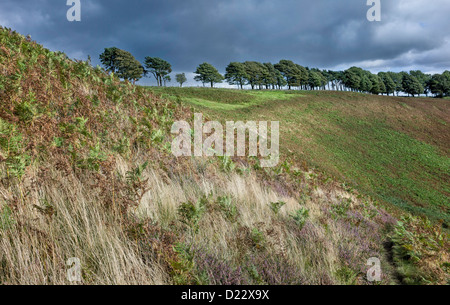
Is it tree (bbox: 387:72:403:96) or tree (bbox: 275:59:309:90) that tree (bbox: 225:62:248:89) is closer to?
tree (bbox: 275:59:309:90)

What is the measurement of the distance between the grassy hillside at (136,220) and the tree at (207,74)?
75.1 metres

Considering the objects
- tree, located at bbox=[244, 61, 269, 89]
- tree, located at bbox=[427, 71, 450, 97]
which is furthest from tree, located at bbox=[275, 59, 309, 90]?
tree, located at bbox=[427, 71, 450, 97]

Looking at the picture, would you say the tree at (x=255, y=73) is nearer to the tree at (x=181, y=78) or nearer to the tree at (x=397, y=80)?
the tree at (x=181, y=78)

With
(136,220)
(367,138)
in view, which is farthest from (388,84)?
(136,220)

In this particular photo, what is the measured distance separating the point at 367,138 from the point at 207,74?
60.2m

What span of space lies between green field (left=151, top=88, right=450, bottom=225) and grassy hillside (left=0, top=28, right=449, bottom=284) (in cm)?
568

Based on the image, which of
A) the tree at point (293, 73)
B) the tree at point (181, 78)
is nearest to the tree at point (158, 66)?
the tree at point (181, 78)

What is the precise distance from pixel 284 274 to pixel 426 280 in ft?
8.47

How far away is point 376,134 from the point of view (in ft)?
99.5

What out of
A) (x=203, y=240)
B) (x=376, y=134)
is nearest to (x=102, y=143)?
(x=203, y=240)

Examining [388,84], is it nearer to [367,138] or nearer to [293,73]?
[293,73]

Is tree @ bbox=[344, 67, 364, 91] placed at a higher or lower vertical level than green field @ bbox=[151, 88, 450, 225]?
higher

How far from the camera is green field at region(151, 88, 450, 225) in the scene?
18.0 m

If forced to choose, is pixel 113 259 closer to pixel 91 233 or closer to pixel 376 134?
pixel 91 233
